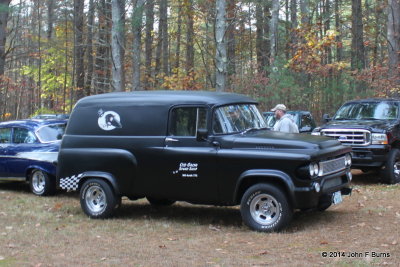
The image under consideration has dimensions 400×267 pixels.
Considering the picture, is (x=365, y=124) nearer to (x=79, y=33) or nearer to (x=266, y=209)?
(x=266, y=209)

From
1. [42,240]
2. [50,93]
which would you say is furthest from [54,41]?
[42,240]

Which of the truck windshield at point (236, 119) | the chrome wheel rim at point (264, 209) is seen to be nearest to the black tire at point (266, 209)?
the chrome wheel rim at point (264, 209)

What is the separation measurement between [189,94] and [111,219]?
2717 mm

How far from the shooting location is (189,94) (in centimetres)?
897

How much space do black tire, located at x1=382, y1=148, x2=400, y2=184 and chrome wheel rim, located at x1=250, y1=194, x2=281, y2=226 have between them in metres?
5.60

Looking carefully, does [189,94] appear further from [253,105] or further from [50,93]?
[50,93]

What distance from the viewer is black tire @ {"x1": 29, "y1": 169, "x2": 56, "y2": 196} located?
39.9ft

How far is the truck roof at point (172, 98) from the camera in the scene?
8.74 metres

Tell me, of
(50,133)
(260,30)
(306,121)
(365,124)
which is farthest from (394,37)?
(260,30)

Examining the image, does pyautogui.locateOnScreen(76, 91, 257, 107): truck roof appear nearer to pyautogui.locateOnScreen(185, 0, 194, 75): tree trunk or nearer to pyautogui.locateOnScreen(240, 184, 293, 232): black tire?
pyautogui.locateOnScreen(240, 184, 293, 232): black tire

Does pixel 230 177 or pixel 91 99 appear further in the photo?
pixel 91 99

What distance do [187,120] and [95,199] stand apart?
8.02 ft

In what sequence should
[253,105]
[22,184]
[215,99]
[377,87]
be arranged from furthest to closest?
[377,87] → [22,184] → [253,105] → [215,99]

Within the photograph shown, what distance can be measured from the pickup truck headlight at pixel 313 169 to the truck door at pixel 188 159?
60.7 inches
